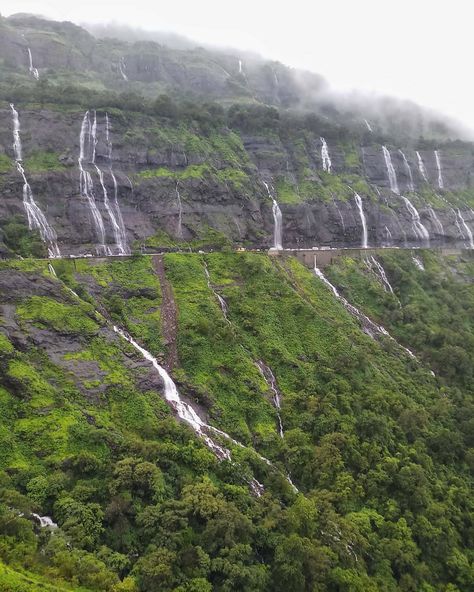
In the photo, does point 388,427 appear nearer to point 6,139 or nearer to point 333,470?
point 333,470

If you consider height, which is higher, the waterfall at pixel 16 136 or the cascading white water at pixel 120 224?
the waterfall at pixel 16 136

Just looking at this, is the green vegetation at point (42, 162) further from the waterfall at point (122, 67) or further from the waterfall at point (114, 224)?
the waterfall at point (122, 67)

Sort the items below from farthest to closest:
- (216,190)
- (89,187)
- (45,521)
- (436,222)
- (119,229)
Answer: (436,222) < (216,190) < (89,187) < (119,229) < (45,521)

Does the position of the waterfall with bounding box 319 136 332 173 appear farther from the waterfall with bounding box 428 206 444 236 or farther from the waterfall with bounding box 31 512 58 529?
Answer: the waterfall with bounding box 31 512 58 529

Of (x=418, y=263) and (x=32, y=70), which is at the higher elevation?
(x=32, y=70)

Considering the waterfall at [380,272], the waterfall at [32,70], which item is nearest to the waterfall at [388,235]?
the waterfall at [380,272]

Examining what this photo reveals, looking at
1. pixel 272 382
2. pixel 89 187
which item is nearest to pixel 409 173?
pixel 89 187

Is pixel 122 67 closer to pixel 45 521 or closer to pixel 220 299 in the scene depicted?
pixel 220 299

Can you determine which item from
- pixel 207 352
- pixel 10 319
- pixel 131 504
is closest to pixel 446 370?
pixel 207 352
